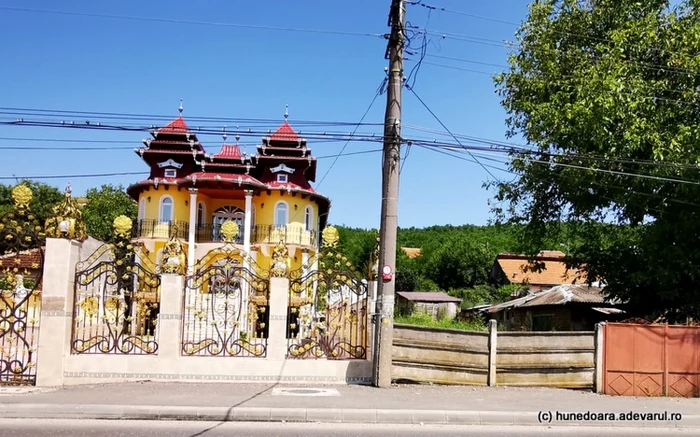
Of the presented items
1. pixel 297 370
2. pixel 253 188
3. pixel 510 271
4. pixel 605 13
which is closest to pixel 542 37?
pixel 605 13

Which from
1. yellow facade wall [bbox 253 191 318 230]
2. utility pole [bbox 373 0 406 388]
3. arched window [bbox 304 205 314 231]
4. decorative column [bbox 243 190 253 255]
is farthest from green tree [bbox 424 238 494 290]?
utility pole [bbox 373 0 406 388]

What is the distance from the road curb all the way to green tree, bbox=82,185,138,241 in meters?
35.7

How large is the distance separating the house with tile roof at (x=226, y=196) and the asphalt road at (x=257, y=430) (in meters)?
22.5

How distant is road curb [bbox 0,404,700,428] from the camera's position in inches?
344

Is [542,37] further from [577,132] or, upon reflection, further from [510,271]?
[510,271]

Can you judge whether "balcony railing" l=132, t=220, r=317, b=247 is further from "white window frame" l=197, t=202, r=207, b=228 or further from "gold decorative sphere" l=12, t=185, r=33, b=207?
"gold decorative sphere" l=12, t=185, r=33, b=207

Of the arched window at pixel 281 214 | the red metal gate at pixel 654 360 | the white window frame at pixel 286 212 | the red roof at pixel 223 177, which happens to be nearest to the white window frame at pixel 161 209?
the red roof at pixel 223 177

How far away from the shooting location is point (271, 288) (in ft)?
39.1

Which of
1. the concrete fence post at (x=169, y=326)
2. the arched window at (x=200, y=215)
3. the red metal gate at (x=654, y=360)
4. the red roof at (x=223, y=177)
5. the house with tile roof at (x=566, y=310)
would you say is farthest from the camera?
the arched window at (x=200, y=215)

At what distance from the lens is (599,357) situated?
1194 cm

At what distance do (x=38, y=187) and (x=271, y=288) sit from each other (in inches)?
1488

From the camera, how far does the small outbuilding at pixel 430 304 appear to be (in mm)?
38463

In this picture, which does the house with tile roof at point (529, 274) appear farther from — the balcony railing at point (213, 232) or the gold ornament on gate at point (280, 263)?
the gold ornament on gate at point (280, 263)

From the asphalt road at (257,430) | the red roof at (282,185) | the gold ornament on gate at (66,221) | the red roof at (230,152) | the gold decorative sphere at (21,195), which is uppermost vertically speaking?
the red roof at (230,152)
